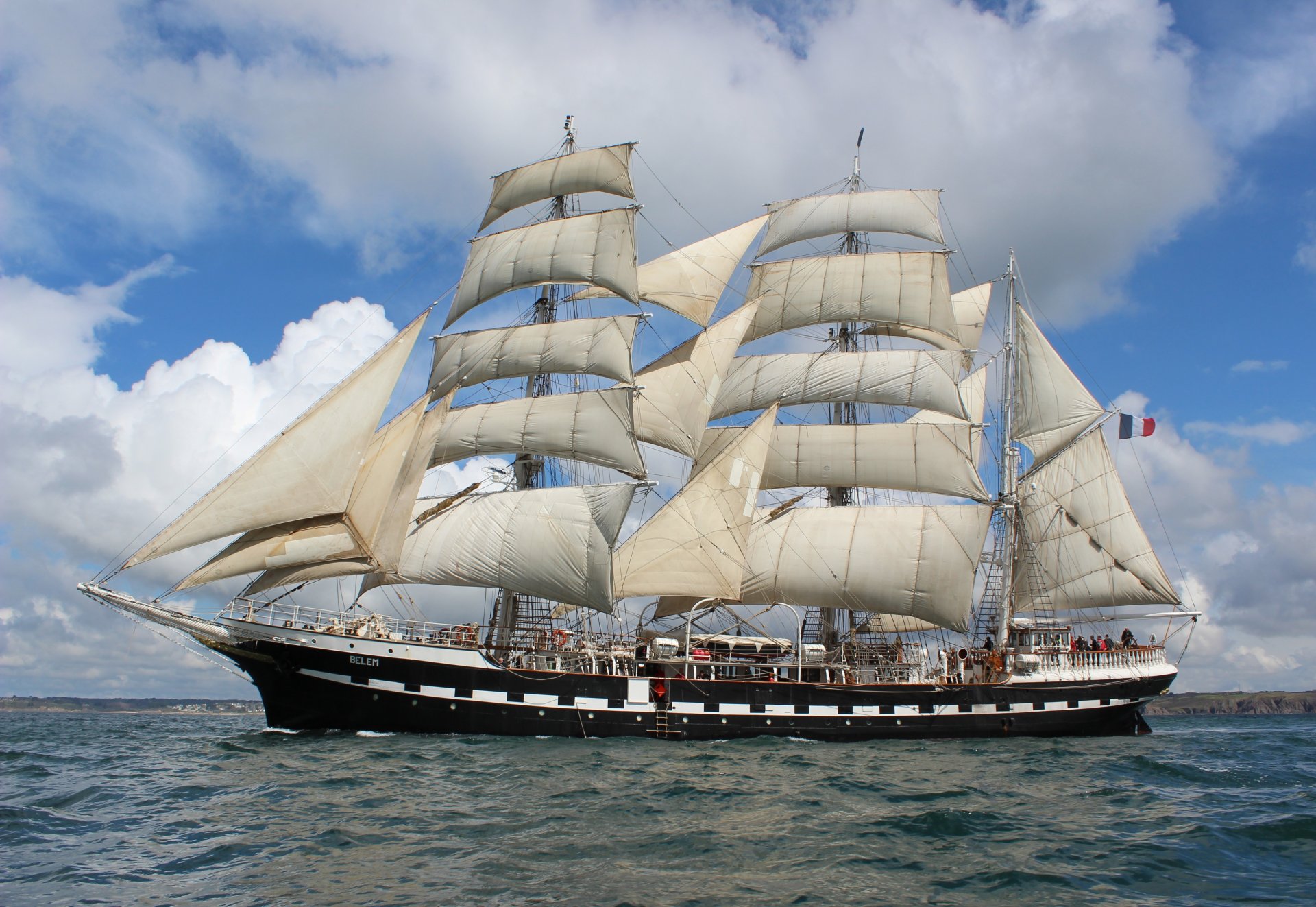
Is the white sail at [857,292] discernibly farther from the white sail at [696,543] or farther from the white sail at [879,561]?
the white sail at [879,561]

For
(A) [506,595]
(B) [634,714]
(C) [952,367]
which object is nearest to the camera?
(B) [634,714]

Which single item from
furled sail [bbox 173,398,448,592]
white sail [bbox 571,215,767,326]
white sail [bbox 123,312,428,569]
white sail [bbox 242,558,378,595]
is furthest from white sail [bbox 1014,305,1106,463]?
white sail [bbox 242,558,378,595]

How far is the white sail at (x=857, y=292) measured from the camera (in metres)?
50.0

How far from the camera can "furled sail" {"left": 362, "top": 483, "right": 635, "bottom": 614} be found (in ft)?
123

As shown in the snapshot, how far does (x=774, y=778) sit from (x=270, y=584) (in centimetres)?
1904

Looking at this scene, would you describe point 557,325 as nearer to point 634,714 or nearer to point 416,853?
point 634,714

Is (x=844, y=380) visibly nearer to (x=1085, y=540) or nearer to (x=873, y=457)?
(x=873, y=457)

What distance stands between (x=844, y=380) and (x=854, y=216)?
11.0m

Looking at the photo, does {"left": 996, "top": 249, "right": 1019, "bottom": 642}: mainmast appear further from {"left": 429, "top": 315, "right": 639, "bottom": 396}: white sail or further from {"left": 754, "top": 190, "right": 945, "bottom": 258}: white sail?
{"left": 429, "top": 315, "right": 639, "bottom": 396}: white sail

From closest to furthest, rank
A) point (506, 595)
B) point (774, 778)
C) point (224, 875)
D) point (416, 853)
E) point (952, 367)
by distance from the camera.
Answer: point (224, 875), point (416, 853), point (774, 778), point (506, 595), point (952, 367)

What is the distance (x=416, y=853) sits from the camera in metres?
14.0

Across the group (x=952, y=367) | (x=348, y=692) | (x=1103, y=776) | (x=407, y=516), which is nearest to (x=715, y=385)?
(x=952, y=367)

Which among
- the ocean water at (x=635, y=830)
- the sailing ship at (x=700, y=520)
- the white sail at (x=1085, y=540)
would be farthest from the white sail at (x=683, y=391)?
the ocean water at (x=635, y=830)

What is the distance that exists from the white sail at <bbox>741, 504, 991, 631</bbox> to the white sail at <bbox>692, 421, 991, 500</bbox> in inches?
79.4
